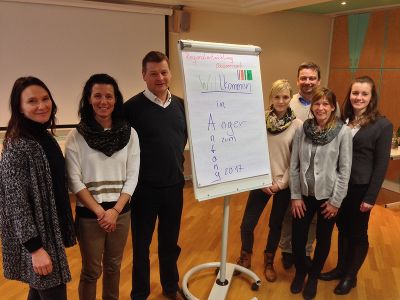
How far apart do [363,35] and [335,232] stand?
280 centimetres

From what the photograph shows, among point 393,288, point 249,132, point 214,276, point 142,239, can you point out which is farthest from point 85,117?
point 393,288

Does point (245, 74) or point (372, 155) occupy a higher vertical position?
point (245, 74)

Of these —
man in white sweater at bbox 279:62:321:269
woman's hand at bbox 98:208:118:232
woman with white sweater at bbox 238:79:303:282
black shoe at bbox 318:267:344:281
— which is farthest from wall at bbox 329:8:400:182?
woman's hand at bbox 98:208:118:232

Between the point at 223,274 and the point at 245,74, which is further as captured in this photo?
the point at 223,274

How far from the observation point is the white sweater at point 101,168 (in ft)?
5.10

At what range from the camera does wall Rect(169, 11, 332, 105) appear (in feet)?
13.9

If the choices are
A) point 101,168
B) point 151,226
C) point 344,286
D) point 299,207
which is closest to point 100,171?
point 101,168

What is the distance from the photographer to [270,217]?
94.9 inches

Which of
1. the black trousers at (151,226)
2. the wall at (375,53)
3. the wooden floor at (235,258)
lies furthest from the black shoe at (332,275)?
the wall at (375,53)

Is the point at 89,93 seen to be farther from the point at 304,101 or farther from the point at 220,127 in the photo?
the point at 304,101

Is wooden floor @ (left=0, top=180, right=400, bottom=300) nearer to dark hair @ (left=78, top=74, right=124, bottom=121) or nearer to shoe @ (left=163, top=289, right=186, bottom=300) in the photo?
shoe @ (left=163, top=289, right=186, bottom=300)

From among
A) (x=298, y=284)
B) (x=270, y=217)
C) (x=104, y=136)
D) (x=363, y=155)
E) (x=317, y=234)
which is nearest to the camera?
(x=104, y=136)

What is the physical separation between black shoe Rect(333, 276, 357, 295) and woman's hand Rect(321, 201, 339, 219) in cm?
59

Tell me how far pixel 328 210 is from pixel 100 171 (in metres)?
1.33
